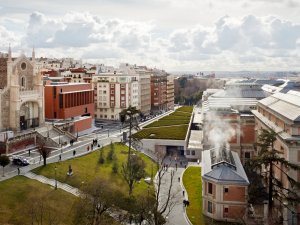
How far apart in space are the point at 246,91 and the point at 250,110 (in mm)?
Answer: 11512

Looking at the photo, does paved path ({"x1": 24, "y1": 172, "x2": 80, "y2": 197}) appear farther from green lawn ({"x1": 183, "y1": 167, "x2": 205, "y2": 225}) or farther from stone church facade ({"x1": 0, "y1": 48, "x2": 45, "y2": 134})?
stone church facade ({"x1": 0, "y1": 48, "x2": 45, "y2": 134})

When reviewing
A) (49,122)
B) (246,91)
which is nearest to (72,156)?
(49,122)

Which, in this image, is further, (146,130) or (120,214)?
(146,130)

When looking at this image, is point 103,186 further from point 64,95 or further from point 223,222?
point 64,95

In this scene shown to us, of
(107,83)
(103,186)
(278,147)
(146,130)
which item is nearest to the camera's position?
(103,186)

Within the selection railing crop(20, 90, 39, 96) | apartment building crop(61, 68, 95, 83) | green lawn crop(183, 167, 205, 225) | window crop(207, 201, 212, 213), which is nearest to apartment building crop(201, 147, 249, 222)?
window crop(207, 201, 212, 213)

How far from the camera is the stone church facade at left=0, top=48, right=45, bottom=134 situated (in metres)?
63.8

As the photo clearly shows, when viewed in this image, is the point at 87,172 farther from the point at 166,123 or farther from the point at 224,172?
the point at 166,123

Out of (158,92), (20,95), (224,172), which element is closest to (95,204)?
(224,172)

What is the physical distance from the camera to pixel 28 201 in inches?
1538

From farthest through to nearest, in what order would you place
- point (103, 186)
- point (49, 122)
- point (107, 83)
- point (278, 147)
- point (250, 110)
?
point (107, 83), point (49, 122), point (250, 110), point (278, 147), point (103, 186)

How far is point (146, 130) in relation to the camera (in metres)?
79.8

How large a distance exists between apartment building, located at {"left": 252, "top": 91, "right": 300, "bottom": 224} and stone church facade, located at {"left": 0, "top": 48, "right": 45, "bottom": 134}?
37303 mm

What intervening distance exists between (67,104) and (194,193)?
37625 mm
